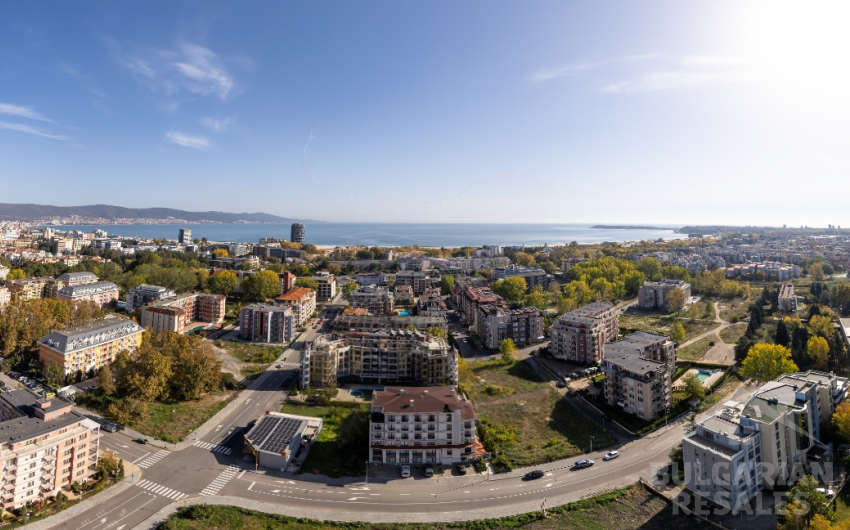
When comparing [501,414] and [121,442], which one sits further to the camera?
[501,414]

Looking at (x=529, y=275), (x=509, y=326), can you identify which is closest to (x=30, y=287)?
(x=509, y=326)

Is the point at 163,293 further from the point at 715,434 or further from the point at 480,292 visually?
the point at 715,434

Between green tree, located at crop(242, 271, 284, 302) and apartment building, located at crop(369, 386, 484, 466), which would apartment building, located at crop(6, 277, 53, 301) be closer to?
green tree, located at crop(242, 271, 284, 302)

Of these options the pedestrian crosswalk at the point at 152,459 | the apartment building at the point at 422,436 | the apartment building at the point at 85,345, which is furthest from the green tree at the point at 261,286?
the apartment building at the point at 422,436

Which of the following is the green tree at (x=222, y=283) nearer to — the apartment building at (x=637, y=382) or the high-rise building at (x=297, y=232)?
the apartment building at (x=637, y=382)

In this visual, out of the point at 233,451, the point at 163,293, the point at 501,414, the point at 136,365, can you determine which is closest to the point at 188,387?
the point at 136,365

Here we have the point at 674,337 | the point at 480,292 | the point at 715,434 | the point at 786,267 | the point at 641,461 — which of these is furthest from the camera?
the point at 786,267
